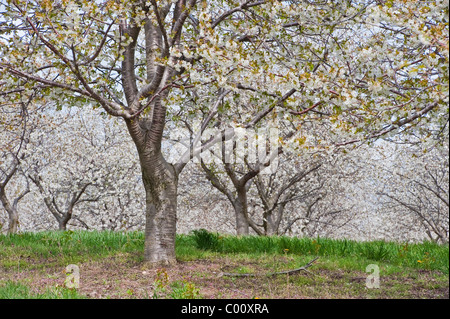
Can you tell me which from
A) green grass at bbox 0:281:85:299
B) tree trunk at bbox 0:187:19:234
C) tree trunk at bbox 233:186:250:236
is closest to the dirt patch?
green grass at bbox 0:281:85:299

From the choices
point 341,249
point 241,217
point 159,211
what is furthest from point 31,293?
point 241,217

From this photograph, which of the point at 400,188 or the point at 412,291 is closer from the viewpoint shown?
the point at 412,291

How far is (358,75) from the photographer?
5898mm

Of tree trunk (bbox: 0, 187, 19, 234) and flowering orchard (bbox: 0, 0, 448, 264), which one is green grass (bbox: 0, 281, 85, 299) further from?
tree trunk (bbox: 0, 187, 19, 234)

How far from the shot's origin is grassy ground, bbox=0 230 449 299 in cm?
473

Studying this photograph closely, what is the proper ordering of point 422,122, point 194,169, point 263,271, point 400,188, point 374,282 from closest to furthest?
point 422,122, point 374,282, point 263,271, point 194,169, point 400,188

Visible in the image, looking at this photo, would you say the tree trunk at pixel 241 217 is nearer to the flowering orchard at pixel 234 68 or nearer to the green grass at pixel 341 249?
the green grass at pixel 341 249

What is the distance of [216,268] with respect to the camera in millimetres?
6117

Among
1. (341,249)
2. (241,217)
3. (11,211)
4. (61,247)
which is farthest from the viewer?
(11,211)

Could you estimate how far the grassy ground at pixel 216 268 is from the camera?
473 cm

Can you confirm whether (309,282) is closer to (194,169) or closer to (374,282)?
(374,282)

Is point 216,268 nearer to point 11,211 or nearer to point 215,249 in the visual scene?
point 215,249
